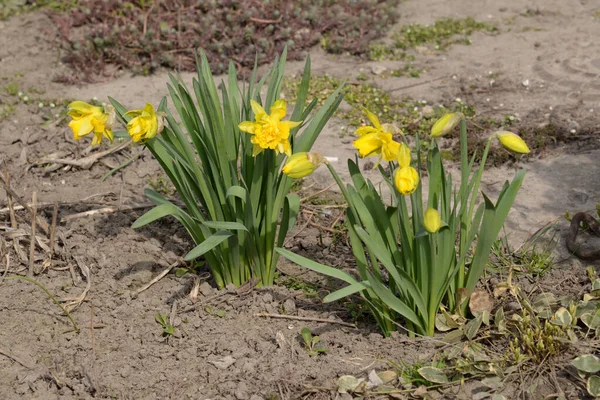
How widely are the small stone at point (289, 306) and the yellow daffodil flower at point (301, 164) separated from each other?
0.72 metres

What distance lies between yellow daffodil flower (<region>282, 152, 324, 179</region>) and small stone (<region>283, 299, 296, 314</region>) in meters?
0.72

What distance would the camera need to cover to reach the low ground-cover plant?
8.22 feet

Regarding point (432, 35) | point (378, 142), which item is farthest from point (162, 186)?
point (432, 35)

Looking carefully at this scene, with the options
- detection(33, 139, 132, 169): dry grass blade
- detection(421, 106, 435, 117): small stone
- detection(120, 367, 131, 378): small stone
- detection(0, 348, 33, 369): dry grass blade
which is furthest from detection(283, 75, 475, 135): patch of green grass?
detection(0, 348, 33, 369): dry grass blade

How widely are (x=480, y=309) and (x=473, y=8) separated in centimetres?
394

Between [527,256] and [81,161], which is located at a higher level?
[81,161]

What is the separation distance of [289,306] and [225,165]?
1.93ft

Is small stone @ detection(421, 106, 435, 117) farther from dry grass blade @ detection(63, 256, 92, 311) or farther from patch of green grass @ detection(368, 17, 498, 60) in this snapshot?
dry grass blade @ detection(63, 256, 92, 311)

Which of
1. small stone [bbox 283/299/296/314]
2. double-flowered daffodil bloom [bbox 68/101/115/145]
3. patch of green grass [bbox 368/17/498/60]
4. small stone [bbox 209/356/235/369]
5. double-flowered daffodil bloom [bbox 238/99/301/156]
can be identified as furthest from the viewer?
patch of green grass [bbox 368/17/498/60]

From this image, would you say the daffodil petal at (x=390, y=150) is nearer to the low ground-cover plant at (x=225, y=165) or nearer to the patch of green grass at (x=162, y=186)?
the low ground-cover plant at (x=225, y=165)

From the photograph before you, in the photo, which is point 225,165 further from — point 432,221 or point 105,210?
point 105,210

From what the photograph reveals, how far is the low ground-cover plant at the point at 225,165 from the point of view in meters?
2.51

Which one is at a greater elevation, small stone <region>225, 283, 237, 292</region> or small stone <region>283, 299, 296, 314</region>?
small stone <region>225, 283, 237, 292</region>

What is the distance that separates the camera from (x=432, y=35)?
558cm
